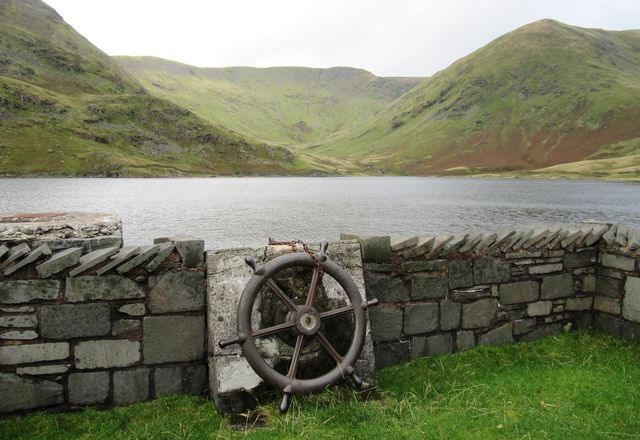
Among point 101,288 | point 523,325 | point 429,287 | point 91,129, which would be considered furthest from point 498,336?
point 91,129

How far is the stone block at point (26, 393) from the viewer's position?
4910 millimetres

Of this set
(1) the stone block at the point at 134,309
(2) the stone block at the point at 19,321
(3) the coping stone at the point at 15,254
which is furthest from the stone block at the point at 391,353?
(3) the coping stone at the point at 15,254

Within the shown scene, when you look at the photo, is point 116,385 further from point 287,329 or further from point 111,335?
point 287,329

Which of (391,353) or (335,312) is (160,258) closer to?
(335,312)

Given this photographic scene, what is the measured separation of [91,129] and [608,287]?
125 m

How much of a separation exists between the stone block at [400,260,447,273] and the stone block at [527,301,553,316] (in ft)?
5.97

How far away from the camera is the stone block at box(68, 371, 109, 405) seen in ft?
16.8

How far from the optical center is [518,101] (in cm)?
16650

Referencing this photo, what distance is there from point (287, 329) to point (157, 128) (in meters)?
133

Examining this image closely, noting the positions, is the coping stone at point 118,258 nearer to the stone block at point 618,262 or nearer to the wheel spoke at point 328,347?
the wheel spoke at point 328,347

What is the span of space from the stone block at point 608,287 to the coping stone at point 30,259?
804 cm

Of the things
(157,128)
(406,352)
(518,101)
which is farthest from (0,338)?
(518,101)

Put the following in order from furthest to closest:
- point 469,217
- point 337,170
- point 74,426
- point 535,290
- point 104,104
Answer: point 337,170, point 104,104, point 469,217, point 535,290, point 74,426

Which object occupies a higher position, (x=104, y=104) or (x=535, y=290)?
(x=104, y=104)
